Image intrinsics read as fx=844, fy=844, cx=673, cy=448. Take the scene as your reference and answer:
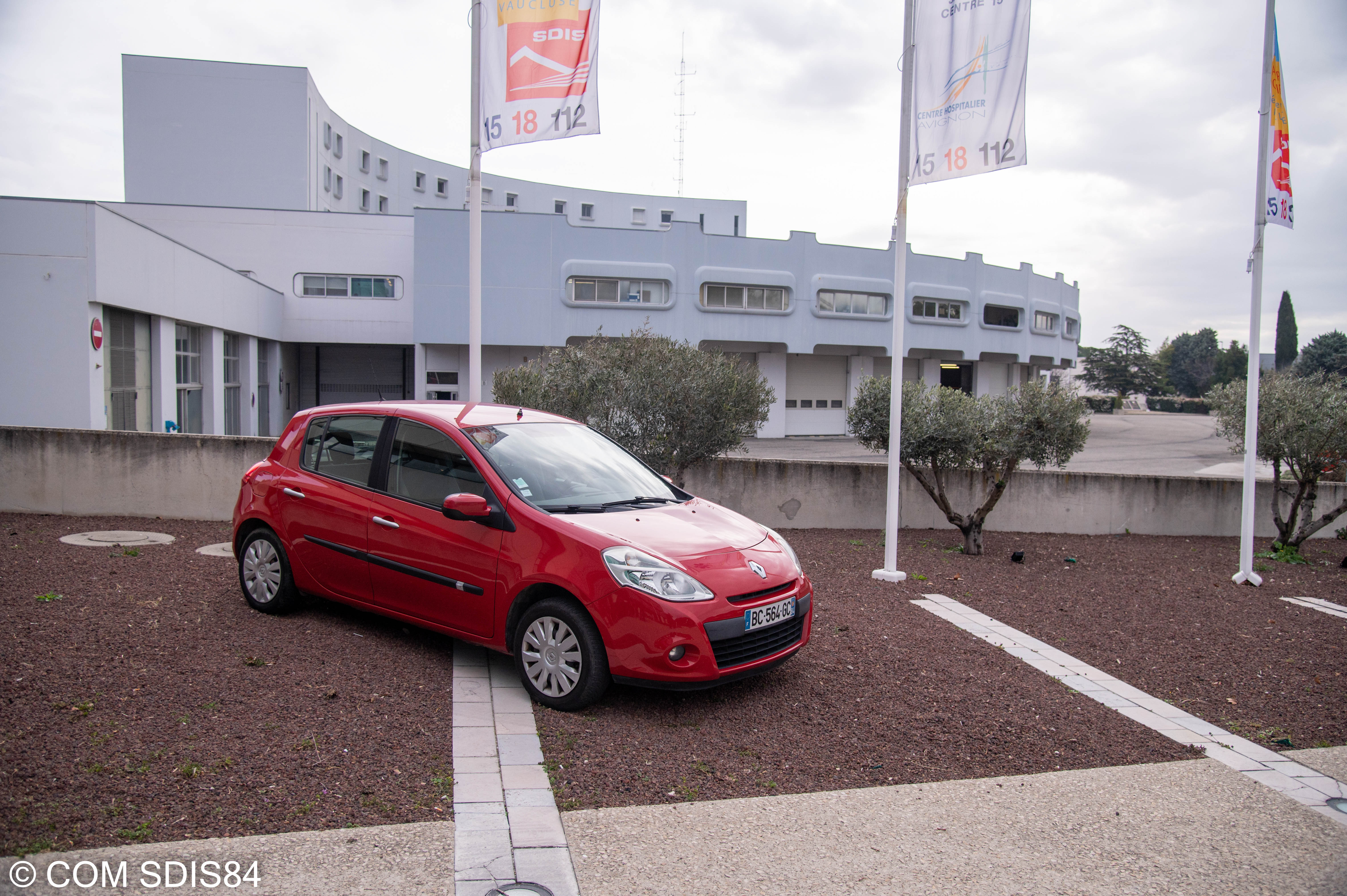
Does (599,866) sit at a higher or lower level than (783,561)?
lower

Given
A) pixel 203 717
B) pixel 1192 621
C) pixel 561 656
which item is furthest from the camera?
pixel 1192 621

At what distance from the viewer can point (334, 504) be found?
5609 millimetres

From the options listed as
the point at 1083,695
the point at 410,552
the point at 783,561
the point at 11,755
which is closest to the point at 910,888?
the point at 783,561

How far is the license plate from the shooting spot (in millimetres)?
4523

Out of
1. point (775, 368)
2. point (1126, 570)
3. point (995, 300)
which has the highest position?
point (995, 300)

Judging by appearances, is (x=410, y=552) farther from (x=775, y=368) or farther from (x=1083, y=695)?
(x=775, y=368)

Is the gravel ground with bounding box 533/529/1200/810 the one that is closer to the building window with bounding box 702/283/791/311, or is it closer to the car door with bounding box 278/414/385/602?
→ the car door with bounding box 278/414/385/602

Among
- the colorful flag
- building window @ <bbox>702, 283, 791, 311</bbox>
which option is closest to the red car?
the colorful flag

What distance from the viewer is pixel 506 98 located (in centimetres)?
806

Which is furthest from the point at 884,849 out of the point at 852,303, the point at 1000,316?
the point at 1000,316

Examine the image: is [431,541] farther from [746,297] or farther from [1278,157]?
[746,297]

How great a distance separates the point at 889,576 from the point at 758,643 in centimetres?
422

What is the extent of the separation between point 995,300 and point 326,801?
150 feet

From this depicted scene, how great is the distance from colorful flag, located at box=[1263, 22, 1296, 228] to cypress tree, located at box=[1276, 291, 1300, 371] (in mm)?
87490
